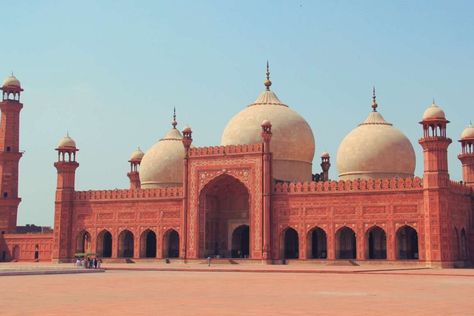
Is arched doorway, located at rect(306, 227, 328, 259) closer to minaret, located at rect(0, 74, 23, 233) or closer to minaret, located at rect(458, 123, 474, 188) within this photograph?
minaret, located at rect(458, 123, 474, 188)

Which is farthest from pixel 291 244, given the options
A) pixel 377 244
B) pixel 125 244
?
pixel 125 244

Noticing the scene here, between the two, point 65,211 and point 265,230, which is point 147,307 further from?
point 65,211

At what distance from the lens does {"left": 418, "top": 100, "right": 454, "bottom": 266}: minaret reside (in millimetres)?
26797

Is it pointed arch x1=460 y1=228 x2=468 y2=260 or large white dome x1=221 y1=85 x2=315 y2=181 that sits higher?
large white dome x1=221 y1=85 x2=315 y2=181

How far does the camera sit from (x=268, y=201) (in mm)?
30297

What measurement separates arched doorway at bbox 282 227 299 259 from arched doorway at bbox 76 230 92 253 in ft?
33.1

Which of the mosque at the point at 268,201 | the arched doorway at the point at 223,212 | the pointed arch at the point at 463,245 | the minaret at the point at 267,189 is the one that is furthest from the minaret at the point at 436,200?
the arched doorway at the point at 223,212

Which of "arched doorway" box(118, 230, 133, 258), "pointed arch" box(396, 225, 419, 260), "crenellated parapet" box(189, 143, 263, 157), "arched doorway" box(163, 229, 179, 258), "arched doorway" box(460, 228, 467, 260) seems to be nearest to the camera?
"arched doorway" box(460, 228, 467, 260)

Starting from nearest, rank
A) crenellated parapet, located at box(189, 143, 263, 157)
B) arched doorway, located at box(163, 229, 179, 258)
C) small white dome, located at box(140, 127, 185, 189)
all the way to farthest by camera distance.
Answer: crenellated parapet, located at box(189, 143, 263, 157) < arched doorway, located at box(163, 229, 179, 258) < small white dome, located at box(140, 127, 185, 189)

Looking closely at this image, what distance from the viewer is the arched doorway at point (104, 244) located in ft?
114

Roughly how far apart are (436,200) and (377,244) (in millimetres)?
4314

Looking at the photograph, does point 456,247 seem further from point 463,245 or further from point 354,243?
point 354,243

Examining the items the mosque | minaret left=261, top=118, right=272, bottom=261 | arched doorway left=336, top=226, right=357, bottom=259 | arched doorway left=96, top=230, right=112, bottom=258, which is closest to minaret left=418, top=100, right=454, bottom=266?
the mosque

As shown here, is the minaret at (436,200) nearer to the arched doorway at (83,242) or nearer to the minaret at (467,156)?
the minaret at (467,156)
